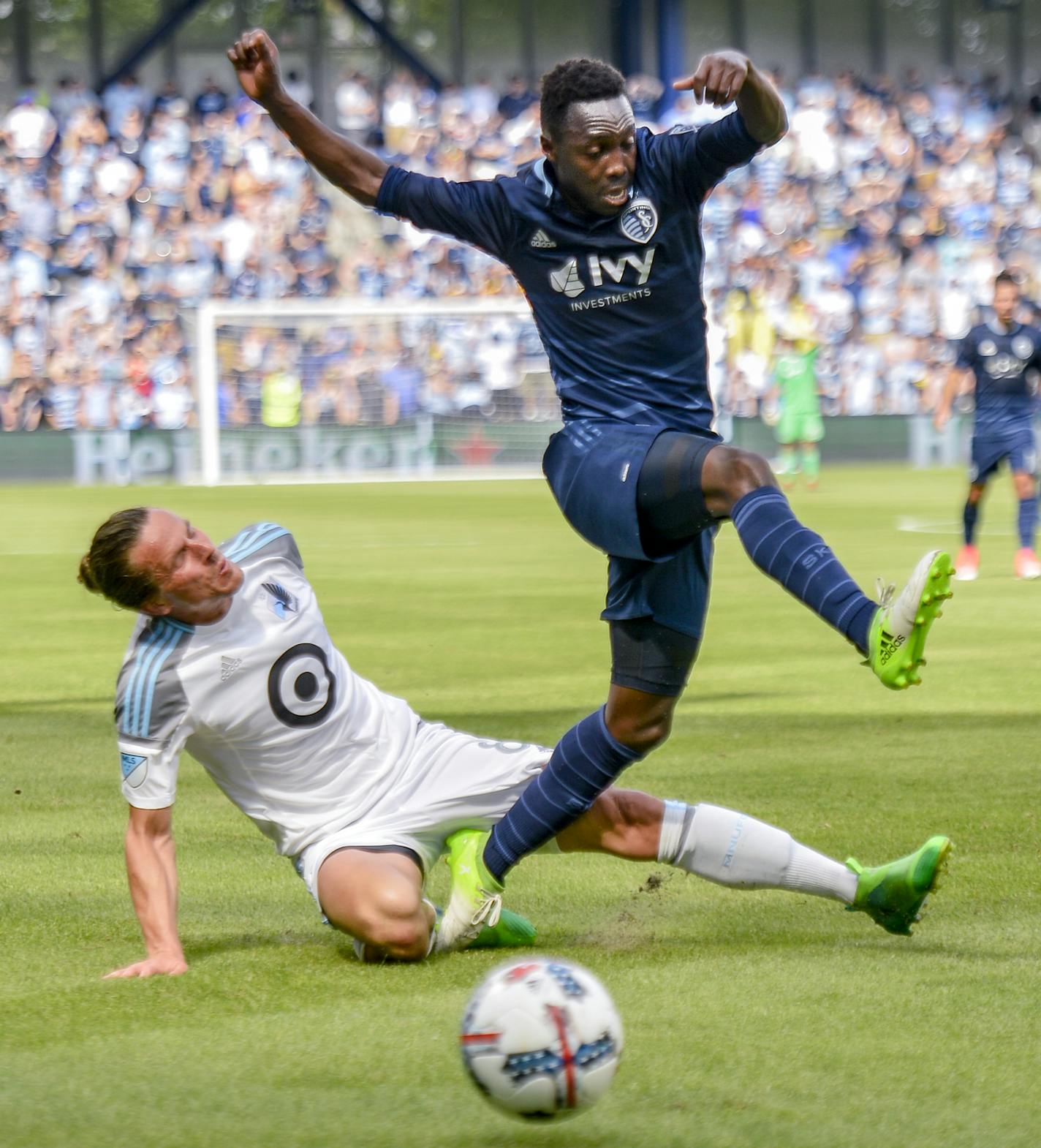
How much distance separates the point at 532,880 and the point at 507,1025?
2270 mm

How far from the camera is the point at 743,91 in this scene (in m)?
4.09

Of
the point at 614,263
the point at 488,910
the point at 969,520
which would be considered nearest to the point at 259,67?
the point at 614,263

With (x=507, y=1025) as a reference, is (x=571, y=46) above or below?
above

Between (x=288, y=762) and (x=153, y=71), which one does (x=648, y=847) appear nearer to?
(x=288, y=762)

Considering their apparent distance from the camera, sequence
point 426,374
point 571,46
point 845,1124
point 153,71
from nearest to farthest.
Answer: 1. point 845,1124
2. point 426,374
3. point 153,71
4. point 571,46

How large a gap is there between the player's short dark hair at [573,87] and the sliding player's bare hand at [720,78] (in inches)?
13.2

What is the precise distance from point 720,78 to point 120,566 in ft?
5.65

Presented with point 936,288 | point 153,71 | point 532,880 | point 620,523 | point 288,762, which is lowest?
point 532,880

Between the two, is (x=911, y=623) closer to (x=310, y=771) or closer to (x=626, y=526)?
(x=626, y=526)

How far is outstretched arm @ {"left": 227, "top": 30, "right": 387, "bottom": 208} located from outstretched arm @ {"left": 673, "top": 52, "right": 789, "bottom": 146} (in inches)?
34.0

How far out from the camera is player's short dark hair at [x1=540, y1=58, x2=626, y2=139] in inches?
172

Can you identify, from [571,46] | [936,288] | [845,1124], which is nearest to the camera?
[845,1124]

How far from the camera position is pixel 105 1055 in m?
3.66

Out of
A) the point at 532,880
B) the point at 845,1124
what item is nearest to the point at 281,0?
the point at 532,880
